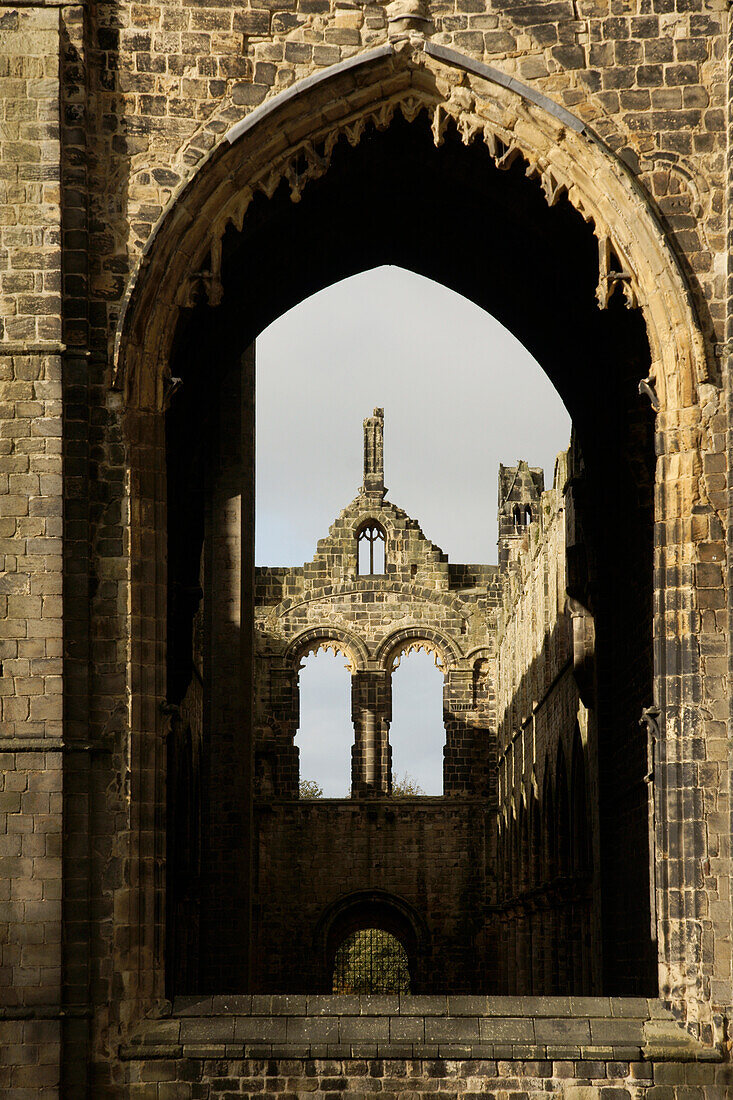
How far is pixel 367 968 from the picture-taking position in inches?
1716

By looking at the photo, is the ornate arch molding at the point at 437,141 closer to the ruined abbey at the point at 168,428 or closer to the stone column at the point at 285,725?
the ruined abbey at the point at 168,428

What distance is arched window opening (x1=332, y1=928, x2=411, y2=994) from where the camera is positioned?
38188mm

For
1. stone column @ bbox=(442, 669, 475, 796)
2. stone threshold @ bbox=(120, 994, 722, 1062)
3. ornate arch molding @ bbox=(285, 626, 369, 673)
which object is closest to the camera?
stone threshold @ bbox=(120, 994, 722, 1062)

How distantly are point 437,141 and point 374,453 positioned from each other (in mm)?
22689

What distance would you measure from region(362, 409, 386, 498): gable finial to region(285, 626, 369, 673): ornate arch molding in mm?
3161

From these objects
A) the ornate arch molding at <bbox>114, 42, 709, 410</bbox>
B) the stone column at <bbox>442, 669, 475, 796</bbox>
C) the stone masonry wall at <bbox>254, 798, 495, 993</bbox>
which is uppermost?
the ornate arch molding at <bbox>114, 42, 709, 410</bbox>

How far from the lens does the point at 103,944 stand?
10.4 meters

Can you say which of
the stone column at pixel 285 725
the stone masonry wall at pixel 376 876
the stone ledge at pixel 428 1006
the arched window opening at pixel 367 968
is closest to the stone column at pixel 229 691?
the stone ledge at pixel 428 1006

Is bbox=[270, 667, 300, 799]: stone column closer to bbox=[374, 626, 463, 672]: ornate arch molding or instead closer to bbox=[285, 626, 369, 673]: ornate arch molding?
bbox=[285, 626, 369, 673]: ornate arch molding

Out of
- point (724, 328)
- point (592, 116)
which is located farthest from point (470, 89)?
point (724, 328)

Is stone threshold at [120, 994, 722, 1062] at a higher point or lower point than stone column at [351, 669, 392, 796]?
lower

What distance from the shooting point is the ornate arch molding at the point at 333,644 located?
32.0 m

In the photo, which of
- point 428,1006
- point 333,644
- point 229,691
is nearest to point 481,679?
point 333,644

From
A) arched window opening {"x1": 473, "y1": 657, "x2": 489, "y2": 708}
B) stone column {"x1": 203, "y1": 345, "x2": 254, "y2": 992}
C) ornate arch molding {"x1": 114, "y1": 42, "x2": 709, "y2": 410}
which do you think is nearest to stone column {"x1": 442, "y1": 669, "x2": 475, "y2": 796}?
arched window opening {"x1": 473, "y1": 657, "x2": 489, "y2": 708}
